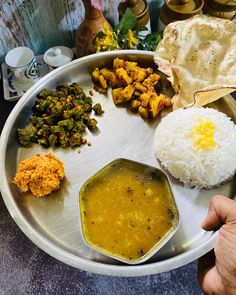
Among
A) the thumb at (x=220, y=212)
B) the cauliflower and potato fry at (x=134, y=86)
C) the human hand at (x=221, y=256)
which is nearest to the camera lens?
the human hand at (x=221, y=256)

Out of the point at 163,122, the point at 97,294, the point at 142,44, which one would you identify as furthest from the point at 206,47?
the point at 97,294

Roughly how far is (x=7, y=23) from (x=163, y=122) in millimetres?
1193

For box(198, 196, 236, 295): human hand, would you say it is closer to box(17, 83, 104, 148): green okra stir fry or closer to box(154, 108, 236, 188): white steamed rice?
box(154, 108, 236, 188): white steamed rice

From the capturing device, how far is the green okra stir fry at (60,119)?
1901 mm

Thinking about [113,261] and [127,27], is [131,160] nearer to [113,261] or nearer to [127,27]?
[113,261]

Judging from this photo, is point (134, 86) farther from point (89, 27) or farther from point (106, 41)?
point (89, 27)

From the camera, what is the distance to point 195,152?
5.75ft

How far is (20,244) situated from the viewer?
1.86 metres

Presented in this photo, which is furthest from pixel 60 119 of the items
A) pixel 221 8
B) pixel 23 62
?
pixel 221 8

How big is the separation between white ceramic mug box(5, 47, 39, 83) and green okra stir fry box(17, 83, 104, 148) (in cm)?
30

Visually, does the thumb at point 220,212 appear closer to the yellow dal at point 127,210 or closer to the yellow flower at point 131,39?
the yellow dal at point 127,210

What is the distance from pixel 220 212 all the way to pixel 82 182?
735 mm

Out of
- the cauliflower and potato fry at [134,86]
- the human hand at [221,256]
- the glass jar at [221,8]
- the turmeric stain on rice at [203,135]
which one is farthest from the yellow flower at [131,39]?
the human hand at [221,256]

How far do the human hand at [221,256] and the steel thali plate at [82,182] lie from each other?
4.0 inches
